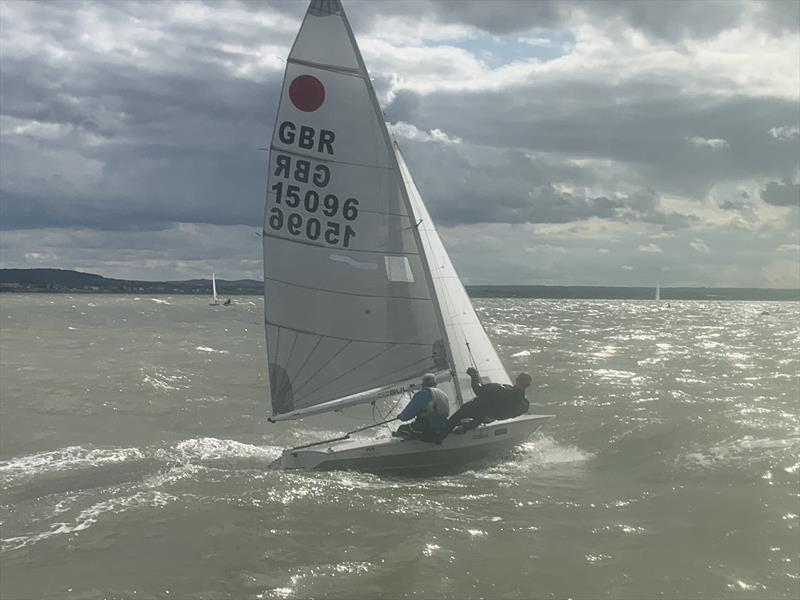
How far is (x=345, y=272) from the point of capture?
1168 centimetres

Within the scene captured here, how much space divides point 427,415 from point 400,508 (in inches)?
75.6

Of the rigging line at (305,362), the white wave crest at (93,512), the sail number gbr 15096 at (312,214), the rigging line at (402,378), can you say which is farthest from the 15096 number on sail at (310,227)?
the white wave crest at (93,512)

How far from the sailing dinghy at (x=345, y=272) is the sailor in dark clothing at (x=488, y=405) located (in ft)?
A: 0.52

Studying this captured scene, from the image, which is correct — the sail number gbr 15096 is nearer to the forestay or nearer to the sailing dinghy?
the sailing dinghy

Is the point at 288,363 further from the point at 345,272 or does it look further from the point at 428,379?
the point at 428,379

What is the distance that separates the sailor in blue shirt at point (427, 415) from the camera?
11062mm

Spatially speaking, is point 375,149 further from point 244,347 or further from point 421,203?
point 244,347

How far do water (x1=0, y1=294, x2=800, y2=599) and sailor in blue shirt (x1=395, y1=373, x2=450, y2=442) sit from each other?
2.14ft

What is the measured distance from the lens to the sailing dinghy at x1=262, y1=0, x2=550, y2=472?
36.8 feet

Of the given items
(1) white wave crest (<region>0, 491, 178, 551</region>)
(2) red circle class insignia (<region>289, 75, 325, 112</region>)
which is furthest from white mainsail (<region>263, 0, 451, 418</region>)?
(1) white wave crest (<region>0, 491, 178, 551</region>)

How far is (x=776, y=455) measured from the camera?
39.0 ft

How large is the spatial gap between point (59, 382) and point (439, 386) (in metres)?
13.9

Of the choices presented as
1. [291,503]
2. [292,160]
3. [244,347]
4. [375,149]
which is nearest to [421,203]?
[375,149]

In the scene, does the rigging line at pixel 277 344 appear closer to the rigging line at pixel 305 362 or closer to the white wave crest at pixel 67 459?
the rigging line at pixel 305 362
